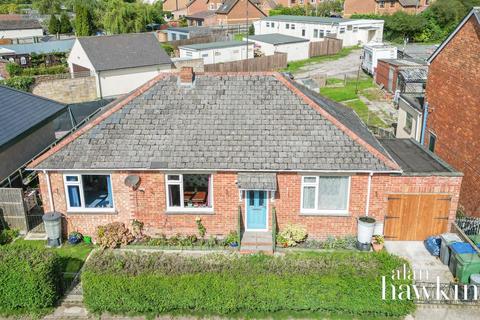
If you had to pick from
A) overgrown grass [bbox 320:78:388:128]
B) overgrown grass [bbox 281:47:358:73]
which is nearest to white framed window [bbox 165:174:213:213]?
overgrown grass [bbox 320:78:388:128]

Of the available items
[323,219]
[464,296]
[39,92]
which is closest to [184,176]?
[323,219]

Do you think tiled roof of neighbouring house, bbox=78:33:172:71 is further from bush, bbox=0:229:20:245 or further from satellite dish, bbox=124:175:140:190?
satellite dish, bbox=124:175:140:190

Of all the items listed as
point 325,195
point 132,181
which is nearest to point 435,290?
point 325,195

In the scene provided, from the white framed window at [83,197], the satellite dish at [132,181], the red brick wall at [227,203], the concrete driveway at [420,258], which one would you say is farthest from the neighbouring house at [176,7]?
the concrete driveway at [420,258]

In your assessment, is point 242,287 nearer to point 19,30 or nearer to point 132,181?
point 132,181

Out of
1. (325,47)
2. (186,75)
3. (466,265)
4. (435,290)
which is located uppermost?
(186,75)
